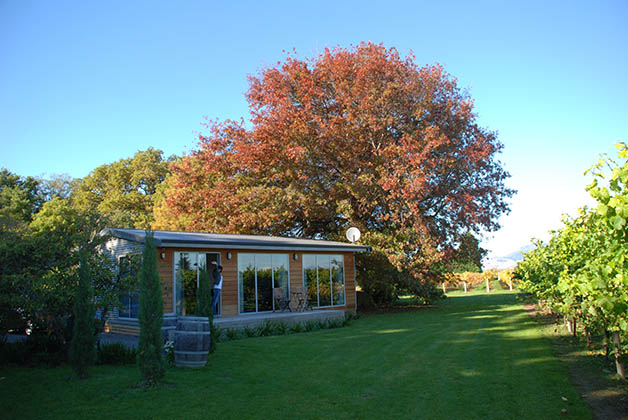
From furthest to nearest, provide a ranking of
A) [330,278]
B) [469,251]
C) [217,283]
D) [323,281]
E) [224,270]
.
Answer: [469,251]
[330,278]
[323,281]
[224,270]
[217,283]

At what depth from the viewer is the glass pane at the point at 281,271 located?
15.7m

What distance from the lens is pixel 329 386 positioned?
6488 millimetres

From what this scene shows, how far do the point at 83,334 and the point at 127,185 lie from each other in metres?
37.3

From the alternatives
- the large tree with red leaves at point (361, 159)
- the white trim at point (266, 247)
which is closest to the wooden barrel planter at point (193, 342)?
the white trim at point (266, 247)

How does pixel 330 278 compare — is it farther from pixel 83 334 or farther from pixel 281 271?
pixel 83 334

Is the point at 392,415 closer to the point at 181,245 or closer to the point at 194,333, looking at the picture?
the point at 194,333

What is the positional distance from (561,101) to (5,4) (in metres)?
15.0

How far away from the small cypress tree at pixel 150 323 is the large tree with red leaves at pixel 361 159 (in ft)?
43.5

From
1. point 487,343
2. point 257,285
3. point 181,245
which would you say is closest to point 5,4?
point 181,245

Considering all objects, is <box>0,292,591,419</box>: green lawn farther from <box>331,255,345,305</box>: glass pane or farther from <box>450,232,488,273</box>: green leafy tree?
<box>450,232,488,273</box>: green leafy tree

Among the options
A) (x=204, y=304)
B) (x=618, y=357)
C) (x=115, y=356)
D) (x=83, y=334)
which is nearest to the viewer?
(x=618, y=357)

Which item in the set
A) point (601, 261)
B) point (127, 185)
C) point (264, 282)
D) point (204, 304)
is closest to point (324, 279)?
point (264, 282)

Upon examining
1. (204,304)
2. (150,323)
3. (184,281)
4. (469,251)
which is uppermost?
(469,251)

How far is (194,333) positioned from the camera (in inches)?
295
